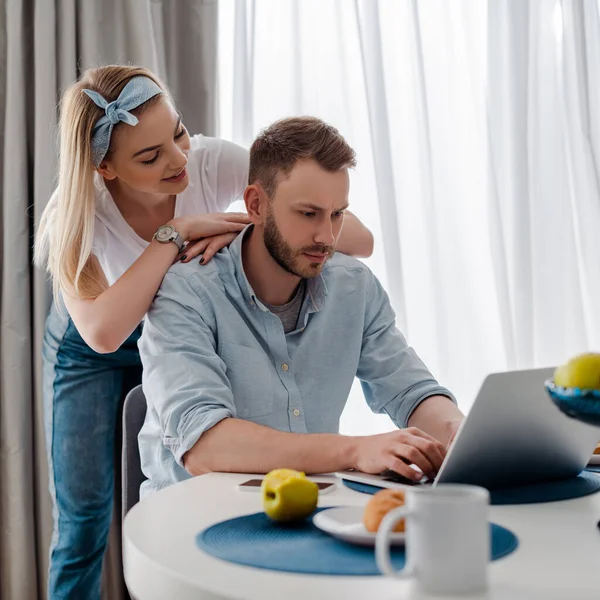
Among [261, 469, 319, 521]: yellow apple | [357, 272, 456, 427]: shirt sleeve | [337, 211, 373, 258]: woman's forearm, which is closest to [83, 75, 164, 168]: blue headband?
[337, 211, 373, 258]: woman's forearm

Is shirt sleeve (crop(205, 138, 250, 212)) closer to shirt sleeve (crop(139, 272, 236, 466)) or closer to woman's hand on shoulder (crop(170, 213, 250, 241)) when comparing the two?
woman's hand on shoulder (crop(170, 213, 250, 241))

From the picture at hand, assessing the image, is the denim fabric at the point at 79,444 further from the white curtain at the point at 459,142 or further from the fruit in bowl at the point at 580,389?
the fruit in bowl at the point at 580,389

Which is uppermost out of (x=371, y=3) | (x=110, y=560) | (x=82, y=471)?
(x=371, y=3)

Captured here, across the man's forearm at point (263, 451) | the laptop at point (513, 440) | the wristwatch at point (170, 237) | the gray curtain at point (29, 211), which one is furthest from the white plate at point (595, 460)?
the gray curtain at point (29, 211)

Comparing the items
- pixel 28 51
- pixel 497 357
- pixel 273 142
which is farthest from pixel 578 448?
pixel 28 51

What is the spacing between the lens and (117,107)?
1.78 m

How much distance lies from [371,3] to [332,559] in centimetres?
238

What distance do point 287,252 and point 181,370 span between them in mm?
328

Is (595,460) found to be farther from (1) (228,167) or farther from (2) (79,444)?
(2) (79,444)

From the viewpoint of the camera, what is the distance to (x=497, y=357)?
2785mm

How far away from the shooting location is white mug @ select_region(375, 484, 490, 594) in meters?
0.63

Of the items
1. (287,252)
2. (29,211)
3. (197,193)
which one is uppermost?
(29,211)

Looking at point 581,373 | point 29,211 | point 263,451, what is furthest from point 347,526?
point 29,211

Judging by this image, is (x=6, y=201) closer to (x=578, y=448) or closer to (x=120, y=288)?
(x=120, y=288)
